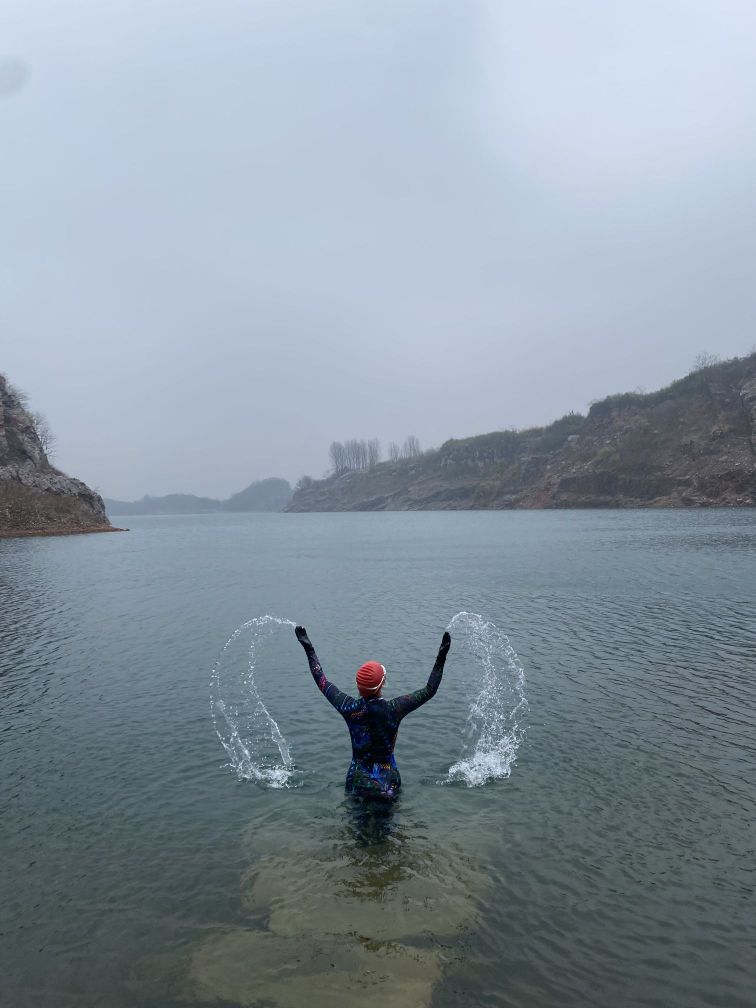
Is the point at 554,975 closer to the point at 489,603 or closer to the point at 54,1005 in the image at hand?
the point at 54,1005

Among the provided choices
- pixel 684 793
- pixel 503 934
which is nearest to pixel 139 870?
pixel 503 934

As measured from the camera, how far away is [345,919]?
8.77 m

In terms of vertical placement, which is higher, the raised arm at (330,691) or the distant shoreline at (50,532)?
the distant shoreline at (50,532)

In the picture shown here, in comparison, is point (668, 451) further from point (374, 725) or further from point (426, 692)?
point (374, 725)

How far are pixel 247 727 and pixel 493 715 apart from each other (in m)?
7.28

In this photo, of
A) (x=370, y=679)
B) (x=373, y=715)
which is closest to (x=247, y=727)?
(x=373, y=715)

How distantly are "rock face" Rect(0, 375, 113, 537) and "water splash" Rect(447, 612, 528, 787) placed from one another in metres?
101

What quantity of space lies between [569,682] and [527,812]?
29.5ft

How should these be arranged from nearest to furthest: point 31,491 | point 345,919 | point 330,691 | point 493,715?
point 345,919
point 330,691
point 493,715
point 31,491

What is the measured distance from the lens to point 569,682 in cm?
2028

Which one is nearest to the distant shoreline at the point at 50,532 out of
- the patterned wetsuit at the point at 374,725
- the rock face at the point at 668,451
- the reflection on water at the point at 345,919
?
the patterned wetsuit at the point at 374,725

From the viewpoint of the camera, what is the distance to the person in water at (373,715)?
10.7 metres

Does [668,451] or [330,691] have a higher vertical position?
[668,451]

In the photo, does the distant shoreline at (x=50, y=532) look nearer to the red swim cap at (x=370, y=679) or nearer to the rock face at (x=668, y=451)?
the red swim cap at (x=370, y=679)
